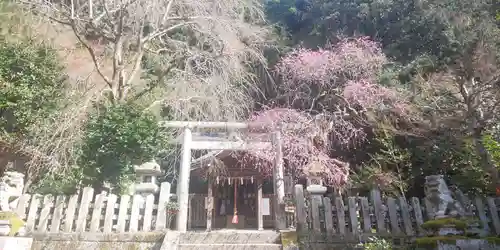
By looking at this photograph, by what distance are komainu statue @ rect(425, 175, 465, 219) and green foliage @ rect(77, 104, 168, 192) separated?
4891 millimetres

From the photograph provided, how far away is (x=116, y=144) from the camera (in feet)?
21.5

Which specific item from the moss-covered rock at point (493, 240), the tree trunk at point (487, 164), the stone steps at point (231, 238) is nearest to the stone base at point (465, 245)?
the moss-covered rock at point (493, 240)

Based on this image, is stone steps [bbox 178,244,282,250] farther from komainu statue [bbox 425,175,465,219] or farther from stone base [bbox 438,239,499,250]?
komainu statue [bbox 425,175,465,219]

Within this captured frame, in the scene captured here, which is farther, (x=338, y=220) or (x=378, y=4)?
(x=378, y=4)

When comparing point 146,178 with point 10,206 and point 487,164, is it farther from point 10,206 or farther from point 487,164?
point 487,164

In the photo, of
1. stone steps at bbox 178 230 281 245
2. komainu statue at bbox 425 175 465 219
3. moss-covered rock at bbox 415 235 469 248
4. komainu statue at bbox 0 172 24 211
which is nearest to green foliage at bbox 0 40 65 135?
komainu statue at bbox 0 172 24 211

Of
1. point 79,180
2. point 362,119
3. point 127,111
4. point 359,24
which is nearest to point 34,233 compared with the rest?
point 79,180

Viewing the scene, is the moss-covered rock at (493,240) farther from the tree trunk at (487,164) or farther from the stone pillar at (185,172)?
the stone pillar at (185,172)

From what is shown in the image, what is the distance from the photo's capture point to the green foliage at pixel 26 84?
25.8 feet

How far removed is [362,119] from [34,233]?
7932 mm

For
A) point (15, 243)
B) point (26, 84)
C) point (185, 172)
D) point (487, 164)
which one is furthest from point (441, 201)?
point (26, 84)

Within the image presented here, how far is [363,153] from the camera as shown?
1070 centimetres

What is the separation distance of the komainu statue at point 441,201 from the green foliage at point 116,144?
489cm

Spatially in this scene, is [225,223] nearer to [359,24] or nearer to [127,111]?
[127,111]
